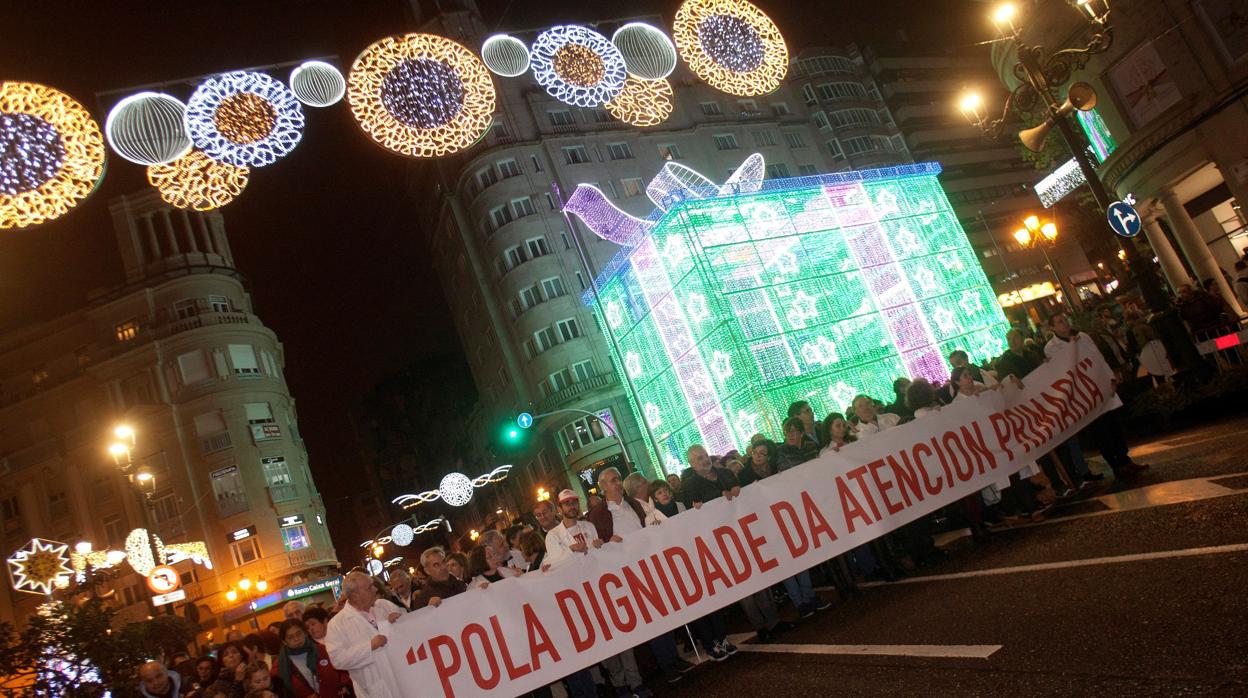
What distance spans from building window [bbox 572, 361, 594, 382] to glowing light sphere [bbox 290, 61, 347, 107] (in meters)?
36.1

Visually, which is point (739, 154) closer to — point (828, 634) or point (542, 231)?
point (542, 231)

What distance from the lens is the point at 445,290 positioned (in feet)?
215

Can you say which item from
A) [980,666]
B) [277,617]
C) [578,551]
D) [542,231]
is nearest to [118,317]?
[277,617]

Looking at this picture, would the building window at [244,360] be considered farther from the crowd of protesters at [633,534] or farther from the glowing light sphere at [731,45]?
the glowing light sphere at [731,45]

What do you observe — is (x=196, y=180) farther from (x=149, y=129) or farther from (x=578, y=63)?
(x=578, y=63)

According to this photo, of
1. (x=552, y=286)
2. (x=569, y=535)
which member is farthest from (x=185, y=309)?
(x=569, y=535)

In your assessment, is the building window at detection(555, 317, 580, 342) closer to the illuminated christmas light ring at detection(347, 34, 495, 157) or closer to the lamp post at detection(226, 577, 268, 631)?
the lamp post at detection(226, 577, 268, 631)

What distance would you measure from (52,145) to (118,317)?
5018 centimetres

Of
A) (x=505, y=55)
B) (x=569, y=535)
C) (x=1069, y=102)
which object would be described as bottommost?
(x=569, y=535)

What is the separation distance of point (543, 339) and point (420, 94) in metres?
37.5

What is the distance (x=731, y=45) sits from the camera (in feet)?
42.4

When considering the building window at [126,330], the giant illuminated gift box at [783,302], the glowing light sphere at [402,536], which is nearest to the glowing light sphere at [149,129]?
the giant illuminated gift box at [783,302]

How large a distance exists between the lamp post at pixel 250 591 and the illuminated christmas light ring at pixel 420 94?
39.3 m

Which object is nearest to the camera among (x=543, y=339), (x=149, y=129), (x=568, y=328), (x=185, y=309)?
(x=149, y=129)
